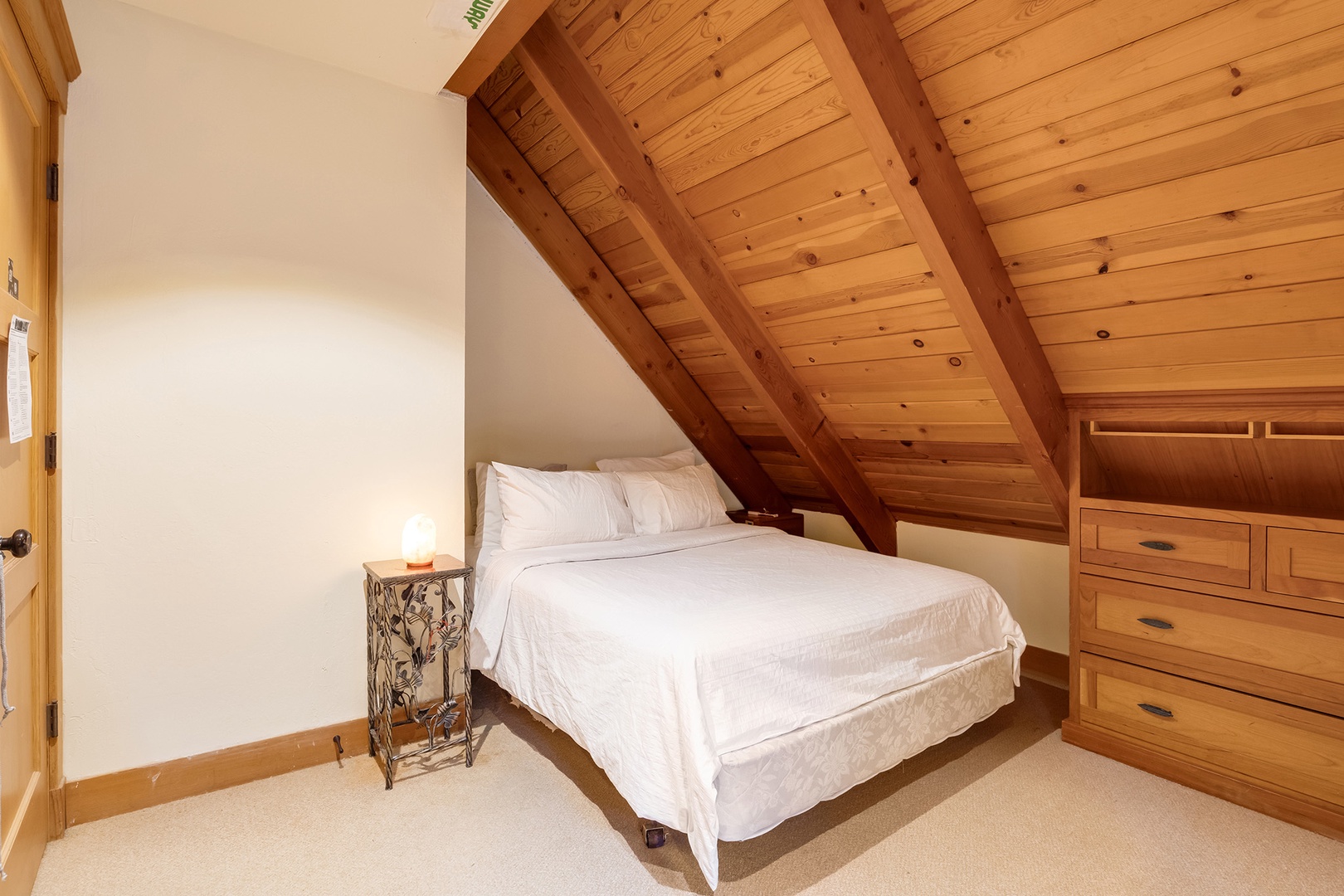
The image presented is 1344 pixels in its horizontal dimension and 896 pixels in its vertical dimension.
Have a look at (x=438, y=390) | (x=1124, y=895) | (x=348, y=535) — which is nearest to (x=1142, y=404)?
(x=1124, y=895)

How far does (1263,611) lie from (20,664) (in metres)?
3.19

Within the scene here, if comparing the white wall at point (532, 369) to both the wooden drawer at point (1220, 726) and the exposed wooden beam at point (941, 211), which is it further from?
the wooden drawer at point (1220, 726)

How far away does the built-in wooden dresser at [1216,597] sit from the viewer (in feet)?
6.33

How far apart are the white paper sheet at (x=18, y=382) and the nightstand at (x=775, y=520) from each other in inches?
111

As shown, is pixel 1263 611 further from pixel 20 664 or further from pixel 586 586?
pixel 20 664

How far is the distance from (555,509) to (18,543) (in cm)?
176

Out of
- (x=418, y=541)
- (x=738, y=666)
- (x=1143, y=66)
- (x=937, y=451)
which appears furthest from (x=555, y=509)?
(x=1143, y=66)

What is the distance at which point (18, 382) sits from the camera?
140 centimetres

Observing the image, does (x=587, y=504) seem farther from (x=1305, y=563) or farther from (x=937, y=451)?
(x=1305, y=563)

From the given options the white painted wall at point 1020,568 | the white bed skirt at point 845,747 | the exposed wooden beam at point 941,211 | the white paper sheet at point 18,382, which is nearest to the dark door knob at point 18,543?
the white paper sheet at point 18,382

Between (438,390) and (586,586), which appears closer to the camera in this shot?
(586,586)

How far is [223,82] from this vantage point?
207 centimetres

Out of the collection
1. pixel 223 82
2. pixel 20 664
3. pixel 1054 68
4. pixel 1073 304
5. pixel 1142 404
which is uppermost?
pixel 223 82

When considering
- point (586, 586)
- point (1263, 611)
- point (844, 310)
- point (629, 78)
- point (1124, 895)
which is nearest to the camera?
point (1124, 895)
